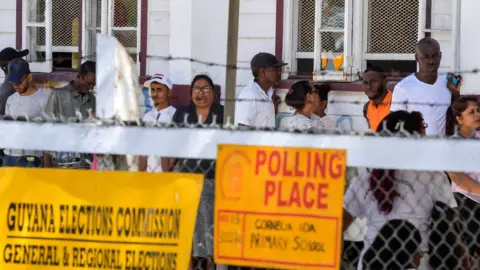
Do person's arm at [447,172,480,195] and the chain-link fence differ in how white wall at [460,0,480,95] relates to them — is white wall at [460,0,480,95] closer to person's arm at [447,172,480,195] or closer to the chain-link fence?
the chain-link fence

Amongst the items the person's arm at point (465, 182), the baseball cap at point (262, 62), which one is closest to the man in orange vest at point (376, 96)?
the baseball cap at point (262, 62)

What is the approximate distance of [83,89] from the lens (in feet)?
29.1

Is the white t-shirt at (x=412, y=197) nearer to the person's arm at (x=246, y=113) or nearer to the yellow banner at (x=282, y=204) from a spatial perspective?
the yellow banner at (x=282, y=204)

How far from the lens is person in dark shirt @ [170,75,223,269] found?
17.6 ft

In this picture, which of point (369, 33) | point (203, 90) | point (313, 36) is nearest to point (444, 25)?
point (369, 33)

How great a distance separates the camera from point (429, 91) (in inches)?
282

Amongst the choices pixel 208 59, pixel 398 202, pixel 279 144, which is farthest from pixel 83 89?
pixel 279 144

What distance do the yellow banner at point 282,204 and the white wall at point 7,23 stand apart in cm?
775

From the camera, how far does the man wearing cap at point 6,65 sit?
9.55 metres

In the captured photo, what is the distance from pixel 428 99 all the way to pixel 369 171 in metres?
2.55

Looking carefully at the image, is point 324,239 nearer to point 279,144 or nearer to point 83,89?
point 279,144

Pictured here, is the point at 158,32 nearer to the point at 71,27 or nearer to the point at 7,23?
the point at 71,27

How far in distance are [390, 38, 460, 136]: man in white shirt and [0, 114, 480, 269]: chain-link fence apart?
76cm

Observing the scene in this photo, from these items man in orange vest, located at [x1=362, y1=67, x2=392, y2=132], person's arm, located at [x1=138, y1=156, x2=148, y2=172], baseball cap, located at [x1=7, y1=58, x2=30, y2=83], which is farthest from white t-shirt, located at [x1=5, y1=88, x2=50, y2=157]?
person's arm, located at [x1=138, y1=156, x2=148, y2=172]
